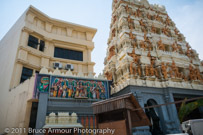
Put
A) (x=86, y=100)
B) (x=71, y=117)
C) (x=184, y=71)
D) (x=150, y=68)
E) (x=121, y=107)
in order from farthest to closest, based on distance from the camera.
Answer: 1. (x=184, y=71)
2. (x=150, y=68)
3. (x=86, y=100)
4. (x=71, y=117)
5. (x=121, y=107)

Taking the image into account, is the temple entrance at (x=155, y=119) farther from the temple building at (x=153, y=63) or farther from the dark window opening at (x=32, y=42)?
the dark window opening at (x=32, y=42)

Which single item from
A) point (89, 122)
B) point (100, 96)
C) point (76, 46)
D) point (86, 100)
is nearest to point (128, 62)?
point (100, 96)

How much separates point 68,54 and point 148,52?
37.8 ft

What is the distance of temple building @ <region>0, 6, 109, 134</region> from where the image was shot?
13.8m

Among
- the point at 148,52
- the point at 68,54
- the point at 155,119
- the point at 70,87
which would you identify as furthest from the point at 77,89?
the point at 148,52

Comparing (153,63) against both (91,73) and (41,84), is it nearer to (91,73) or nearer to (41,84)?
(91,73)

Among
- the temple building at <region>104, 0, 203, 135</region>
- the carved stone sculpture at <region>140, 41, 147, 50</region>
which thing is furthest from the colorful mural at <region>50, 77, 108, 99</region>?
the carved stone sculpture at <region>140, 41, 147, 50</region>

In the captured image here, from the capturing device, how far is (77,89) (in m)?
15.4

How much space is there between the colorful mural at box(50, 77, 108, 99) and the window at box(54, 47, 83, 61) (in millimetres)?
7325

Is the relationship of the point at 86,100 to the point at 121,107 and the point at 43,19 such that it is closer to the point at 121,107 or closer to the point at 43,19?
the point at 121,107

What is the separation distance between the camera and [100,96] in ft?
52.6

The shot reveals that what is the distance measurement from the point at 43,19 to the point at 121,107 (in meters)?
20.6

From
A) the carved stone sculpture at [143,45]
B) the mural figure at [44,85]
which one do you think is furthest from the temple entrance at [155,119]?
the mural figure at [44,85]

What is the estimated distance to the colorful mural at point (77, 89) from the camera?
14.8 m
